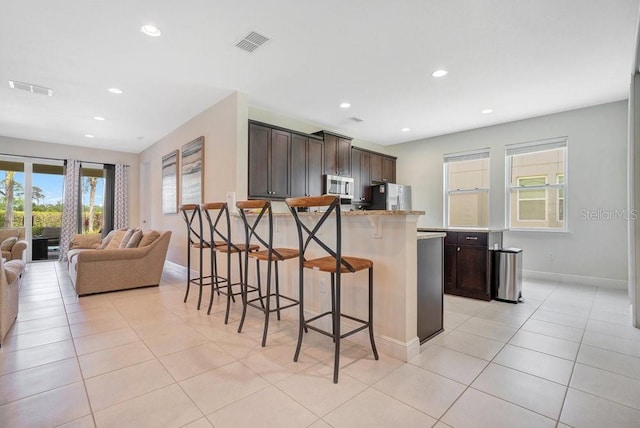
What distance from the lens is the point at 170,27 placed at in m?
2.59

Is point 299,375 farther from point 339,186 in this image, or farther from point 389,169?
point 389,169

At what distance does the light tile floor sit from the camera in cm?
155

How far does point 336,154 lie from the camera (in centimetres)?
542

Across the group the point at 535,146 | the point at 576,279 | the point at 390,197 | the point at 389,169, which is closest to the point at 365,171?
A: the point at 390,197

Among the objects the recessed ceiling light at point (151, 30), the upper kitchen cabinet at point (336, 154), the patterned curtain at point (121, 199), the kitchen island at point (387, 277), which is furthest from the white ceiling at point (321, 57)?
the patterned curtain at point (121, 199)

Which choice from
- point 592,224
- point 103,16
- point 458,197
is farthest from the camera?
point 458,197

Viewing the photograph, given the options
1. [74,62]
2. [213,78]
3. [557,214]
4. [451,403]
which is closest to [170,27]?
[213,78]

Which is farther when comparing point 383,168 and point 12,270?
point 383,168

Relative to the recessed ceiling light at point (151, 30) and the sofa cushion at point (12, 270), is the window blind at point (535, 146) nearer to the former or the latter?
the recessed ceiling light at point (151, 30)

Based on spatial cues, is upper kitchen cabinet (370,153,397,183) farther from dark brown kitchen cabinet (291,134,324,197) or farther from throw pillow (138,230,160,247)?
throw pillow (138,230,160,247)

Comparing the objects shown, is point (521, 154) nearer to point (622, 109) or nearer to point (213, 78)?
point (622, 109)

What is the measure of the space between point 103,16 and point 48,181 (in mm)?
6277

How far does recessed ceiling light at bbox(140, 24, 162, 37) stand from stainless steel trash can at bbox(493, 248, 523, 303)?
442 centimetres

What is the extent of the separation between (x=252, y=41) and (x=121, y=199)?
6.48 meters
